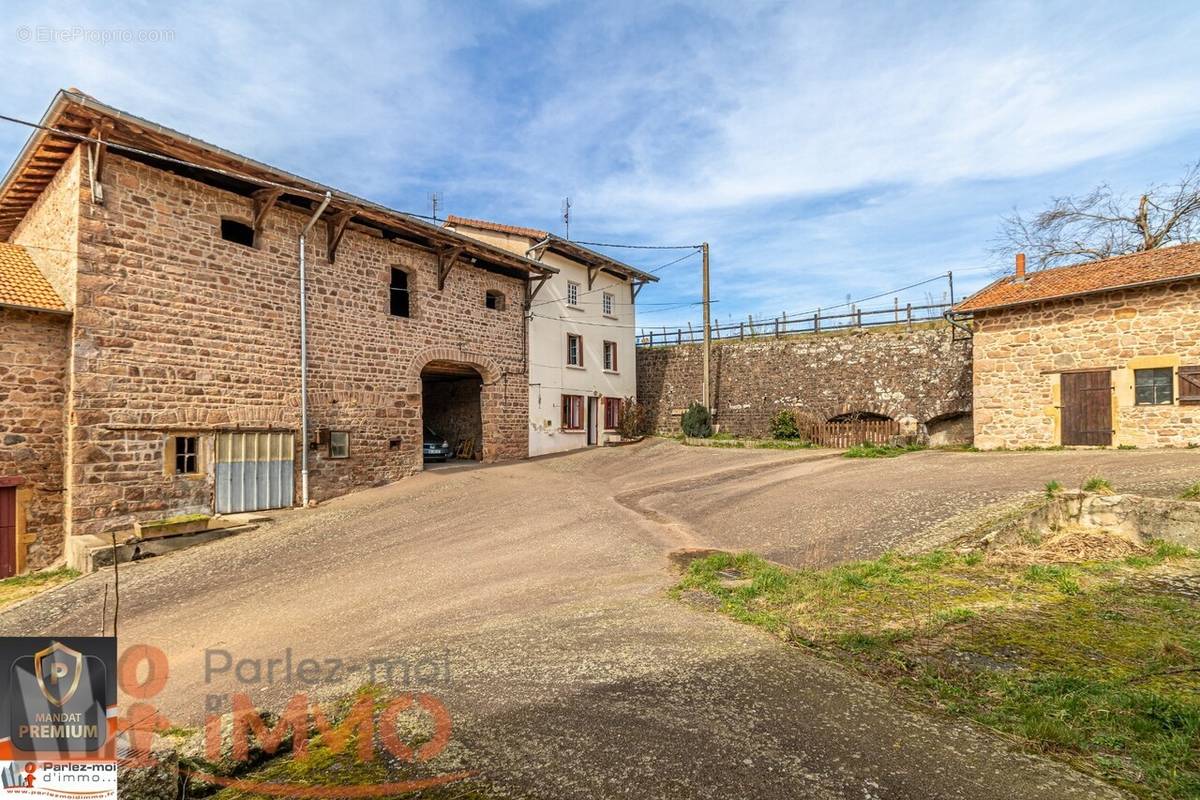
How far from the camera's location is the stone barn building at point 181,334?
10.0m

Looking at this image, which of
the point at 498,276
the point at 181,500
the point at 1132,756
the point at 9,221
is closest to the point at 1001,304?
the point at 498,276

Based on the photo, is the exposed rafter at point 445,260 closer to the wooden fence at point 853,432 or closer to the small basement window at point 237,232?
the small basement window at point 237,232

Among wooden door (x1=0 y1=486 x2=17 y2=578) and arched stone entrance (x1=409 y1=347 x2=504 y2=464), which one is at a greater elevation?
arched stone entrance (x1=409 y1=347 x2=504 y2=464)

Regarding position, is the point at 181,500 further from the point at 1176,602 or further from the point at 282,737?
A: the point at 1176,602

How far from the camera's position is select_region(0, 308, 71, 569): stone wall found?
32.2ft

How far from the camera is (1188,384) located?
13781 mm

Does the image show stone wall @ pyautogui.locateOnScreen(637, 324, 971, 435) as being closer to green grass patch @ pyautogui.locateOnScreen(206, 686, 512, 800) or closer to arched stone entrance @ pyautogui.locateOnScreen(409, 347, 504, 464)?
arched stone entrance @ pyautogui.locateOnScreen(409, 347, 504, 464)

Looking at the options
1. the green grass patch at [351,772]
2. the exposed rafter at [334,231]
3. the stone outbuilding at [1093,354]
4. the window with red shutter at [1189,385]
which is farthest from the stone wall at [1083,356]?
the green grass patch at [351,772]

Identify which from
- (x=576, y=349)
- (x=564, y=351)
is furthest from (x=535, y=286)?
(x=576, y=349)

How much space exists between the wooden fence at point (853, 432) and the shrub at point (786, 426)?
1042 millimetres

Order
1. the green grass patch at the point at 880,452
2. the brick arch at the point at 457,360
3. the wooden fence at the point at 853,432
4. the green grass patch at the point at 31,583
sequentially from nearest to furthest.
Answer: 1. the green grass patch at the point at 31,583
2. the brick arch at the point at 457,360
3. the green grass patch at the point at 880,452
4. the wooden fence at the point at 853,432

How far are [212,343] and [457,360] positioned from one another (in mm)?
6397

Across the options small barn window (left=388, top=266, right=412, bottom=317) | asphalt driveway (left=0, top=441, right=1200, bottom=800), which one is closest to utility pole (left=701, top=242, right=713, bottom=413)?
asphalt driveway (left=0, top=441, right=1200, bottom=800)

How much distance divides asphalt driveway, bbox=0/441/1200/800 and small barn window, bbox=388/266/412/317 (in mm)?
4839
